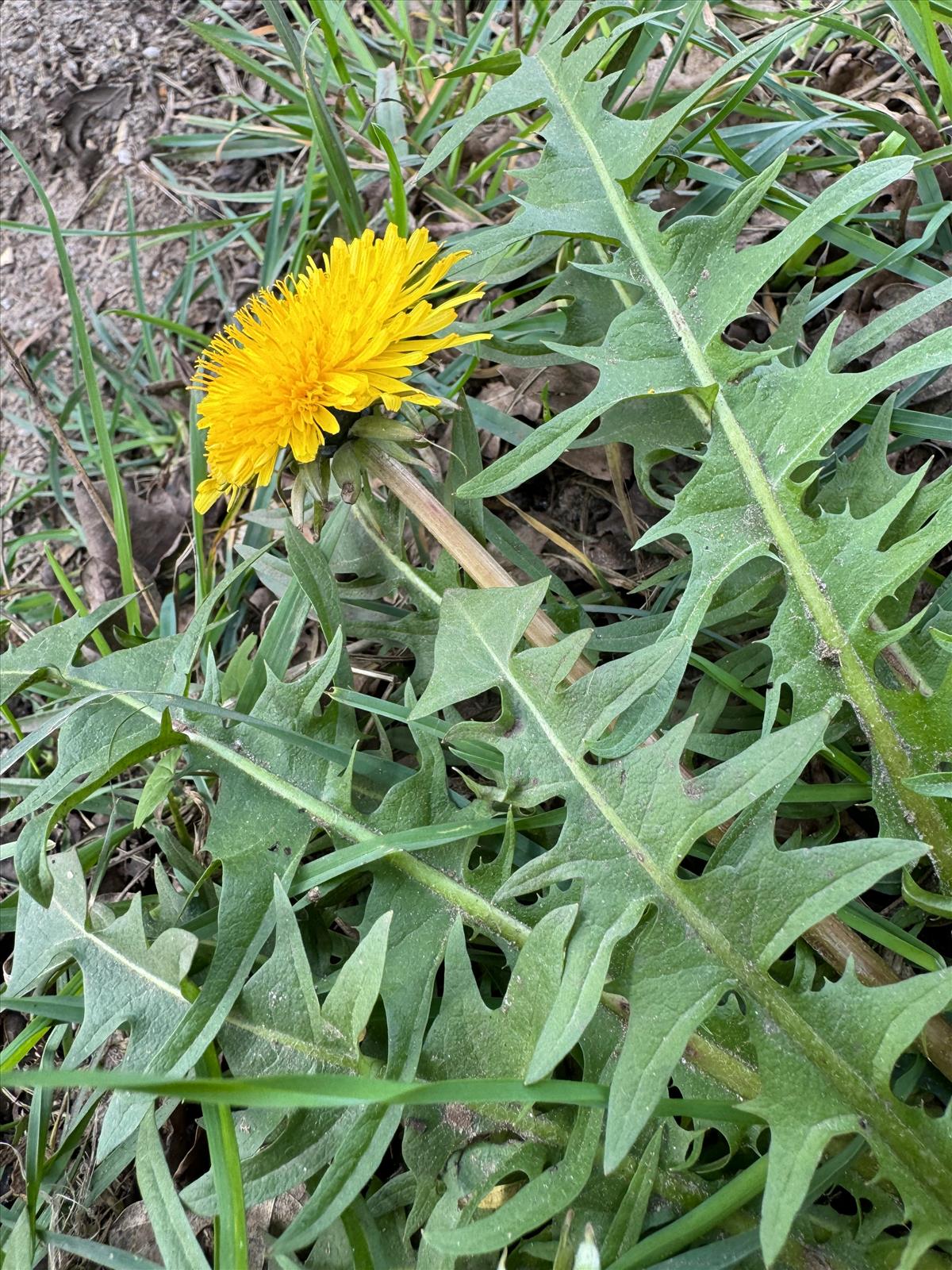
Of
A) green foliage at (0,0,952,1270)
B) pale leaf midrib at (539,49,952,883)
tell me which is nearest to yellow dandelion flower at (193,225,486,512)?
green foliage at (0,0,952,1270)

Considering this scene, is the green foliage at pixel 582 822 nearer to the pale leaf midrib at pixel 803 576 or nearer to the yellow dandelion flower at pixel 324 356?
the pale leaf midrib at pixel 803 576

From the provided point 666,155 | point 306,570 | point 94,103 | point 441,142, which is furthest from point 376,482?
point 94,103

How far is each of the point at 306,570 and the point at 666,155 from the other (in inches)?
38.4

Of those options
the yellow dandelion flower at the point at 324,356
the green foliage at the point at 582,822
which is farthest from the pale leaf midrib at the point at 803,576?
the yellow dandelion flower at the point at 324,356

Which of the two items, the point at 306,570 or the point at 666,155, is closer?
the point at 306,570

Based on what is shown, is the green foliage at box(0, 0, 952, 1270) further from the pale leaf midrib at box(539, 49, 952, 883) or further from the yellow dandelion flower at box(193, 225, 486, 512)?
the yellow dandelion flower at box(193, 225, 486, 512)

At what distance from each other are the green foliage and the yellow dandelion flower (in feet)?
0.40

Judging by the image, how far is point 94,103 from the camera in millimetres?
2604

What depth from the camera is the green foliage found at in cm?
95

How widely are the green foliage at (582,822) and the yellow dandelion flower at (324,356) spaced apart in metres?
0.12

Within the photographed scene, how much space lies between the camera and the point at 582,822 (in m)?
1.10

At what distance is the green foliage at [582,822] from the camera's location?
0.95 meters

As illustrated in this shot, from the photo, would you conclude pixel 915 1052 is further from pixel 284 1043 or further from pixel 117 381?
pixel 117 381

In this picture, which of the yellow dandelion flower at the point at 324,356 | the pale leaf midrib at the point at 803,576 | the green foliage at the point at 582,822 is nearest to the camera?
the green foliage at the point at 582,822
